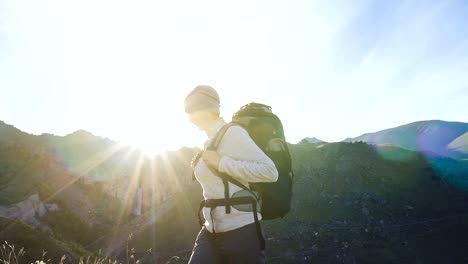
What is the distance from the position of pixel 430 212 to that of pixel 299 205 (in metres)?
12.5

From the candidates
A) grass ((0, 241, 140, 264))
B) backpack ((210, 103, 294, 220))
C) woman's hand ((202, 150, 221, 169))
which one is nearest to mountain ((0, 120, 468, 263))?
grass ((0, 241, 140, 264))

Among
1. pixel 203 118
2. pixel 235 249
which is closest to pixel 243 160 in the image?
pixel 203 118

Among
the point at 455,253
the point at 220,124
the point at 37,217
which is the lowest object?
the point at 455,253

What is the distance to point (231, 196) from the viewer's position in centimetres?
284

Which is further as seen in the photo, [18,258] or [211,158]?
[18,258]

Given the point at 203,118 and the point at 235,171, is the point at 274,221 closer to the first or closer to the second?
the point at 203,118

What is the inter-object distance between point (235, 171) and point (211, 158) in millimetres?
225

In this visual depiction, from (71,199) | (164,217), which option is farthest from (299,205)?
(71,199)

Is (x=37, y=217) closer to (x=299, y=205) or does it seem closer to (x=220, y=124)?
(x=299, y=205)

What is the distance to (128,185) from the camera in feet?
120

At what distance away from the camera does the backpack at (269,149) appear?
2994 millimetres

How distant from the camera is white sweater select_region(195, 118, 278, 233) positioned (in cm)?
279

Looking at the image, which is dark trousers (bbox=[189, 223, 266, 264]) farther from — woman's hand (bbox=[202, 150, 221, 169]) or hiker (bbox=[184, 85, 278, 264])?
woman's hand (bbox=[202, 150, 221, 169])

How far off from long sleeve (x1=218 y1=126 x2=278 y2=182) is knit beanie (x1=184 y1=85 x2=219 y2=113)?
298 millimetres
